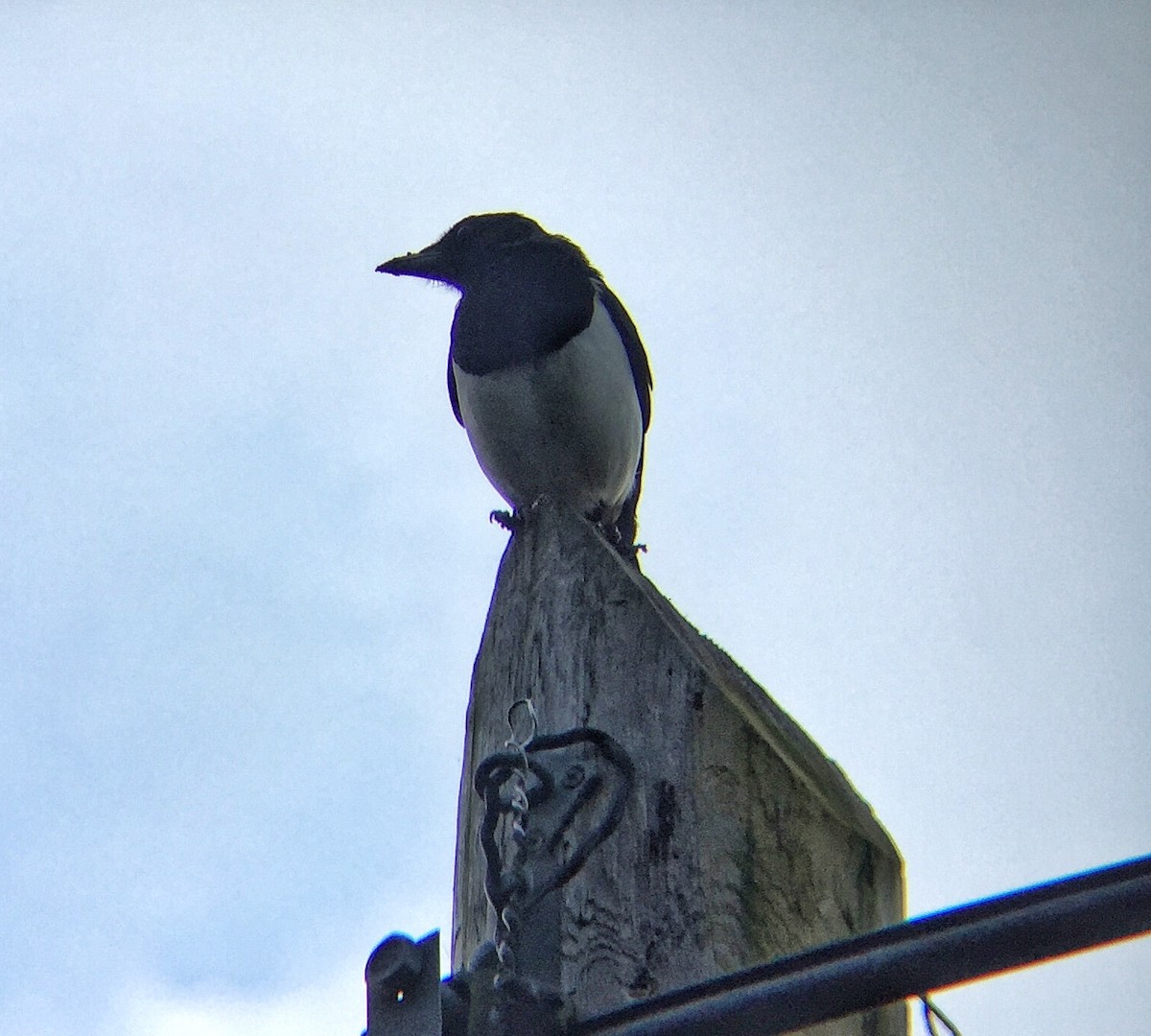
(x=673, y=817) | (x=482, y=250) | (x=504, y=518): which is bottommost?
(x=673, y=817)

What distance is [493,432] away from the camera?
18.4 ft

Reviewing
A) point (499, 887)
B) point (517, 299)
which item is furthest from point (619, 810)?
point (517, 299)

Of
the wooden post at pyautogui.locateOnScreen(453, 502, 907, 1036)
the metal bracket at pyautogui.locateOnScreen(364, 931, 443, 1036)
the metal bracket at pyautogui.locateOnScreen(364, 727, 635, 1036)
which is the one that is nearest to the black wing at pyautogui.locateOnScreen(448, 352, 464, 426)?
the wooden post at pyautogui.locateOnScreen(453, 502, 907, 1036)

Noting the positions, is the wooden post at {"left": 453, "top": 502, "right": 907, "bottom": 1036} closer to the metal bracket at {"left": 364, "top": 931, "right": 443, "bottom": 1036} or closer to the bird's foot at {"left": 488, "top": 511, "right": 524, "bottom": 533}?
the metal bracket at {"left": 364, "top": 931, "right": 443, "bottom": 1036}

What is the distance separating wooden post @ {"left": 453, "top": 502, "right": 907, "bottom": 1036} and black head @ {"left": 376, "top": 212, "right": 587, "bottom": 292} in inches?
152

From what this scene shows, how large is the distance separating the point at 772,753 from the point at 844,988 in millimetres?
778

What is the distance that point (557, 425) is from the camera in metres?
5.54

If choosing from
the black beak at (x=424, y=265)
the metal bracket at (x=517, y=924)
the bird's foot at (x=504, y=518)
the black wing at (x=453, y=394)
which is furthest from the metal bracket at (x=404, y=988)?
the black beak at (x=424, y=265)

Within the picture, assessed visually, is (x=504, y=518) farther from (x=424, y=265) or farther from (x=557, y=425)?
(x=424, y=265)

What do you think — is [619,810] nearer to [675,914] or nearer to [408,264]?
[675,914]

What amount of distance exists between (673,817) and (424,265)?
4.46 meters

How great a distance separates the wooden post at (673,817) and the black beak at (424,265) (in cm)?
406

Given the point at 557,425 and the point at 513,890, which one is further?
the point at 557,425

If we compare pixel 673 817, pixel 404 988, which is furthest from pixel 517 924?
pixel 673 817
